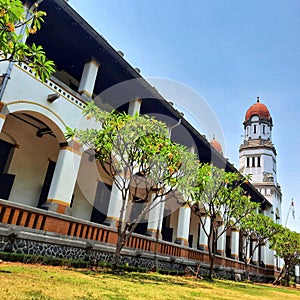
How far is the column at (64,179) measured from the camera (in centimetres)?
1028

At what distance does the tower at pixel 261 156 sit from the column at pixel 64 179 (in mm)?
30610

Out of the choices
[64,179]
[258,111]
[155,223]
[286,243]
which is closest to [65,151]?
[64,179]

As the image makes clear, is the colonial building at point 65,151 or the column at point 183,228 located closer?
the colonial building at point 65,151

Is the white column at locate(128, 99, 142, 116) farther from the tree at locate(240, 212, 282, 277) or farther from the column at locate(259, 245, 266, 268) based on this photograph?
the column at locate(259, 245, 266, 268)

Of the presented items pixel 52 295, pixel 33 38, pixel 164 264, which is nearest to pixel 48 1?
pixel 33 38

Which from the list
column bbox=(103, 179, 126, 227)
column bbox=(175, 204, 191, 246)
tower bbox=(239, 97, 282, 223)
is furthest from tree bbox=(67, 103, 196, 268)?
tower bbox=(239, 97, 282, 223)

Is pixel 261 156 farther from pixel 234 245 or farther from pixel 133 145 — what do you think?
pixel 133 145

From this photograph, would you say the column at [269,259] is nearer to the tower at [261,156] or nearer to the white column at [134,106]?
the tower at [261,156]

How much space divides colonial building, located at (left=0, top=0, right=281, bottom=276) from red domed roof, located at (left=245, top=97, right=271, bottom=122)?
24.9 meters

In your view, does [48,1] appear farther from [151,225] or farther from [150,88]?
[151,225]

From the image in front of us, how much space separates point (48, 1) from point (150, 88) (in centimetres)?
599

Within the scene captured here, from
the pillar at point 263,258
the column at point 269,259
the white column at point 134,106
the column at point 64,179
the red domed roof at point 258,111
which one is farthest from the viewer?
the red domed roof at point 258,111

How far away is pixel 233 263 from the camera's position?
23.4 meters

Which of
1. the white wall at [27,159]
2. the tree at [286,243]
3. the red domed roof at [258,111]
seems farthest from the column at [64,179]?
the red domed roof at [258,111]
